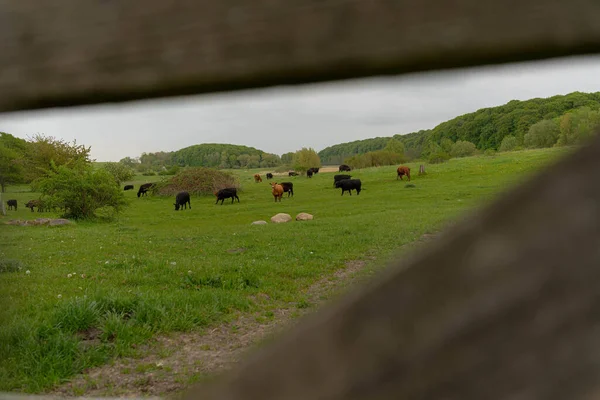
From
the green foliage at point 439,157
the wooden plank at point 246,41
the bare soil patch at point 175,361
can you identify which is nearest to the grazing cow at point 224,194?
the green foliage at point 439,157

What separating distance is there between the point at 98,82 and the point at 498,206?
236 mm

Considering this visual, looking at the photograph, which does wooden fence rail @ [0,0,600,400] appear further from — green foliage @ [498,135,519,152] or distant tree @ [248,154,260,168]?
green foliage @ [498,135,519,152]

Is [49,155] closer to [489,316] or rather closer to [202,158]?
[202,158]

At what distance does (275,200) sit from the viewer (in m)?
11.0

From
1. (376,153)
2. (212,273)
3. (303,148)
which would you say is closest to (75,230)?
(212,273)

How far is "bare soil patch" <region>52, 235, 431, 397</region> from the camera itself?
96.7 inches

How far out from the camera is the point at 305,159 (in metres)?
11.8

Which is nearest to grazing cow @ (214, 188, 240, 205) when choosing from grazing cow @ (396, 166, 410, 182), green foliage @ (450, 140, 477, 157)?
grazing cow @ (396, 166, 410, 182)

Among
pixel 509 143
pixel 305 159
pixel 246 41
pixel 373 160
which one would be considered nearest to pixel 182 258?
pixel 246 41

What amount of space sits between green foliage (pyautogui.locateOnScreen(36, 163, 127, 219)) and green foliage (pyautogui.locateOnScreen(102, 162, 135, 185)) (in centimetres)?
14

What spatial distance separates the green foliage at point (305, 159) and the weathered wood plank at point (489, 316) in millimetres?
11532

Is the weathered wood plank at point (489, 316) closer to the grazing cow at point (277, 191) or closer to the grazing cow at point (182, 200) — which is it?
the grazing cow at point (182, 200)

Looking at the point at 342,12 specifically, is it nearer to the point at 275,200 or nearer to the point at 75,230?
the point at 75,230

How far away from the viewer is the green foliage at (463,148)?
396 inches
